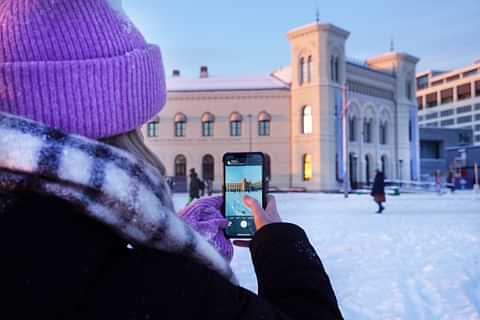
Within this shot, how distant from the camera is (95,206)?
76 centimetres

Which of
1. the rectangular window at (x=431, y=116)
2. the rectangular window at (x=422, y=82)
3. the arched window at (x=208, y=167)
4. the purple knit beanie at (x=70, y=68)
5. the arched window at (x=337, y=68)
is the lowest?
the purple knit beanie at (x=70, y=68)

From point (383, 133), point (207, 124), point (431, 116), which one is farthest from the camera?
point (431, 116)

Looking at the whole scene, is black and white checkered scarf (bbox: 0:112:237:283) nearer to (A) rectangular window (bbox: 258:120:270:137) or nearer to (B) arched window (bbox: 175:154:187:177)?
(A) rectangular window (bbox: 258:120:270:137)

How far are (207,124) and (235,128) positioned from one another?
2439 millimetres

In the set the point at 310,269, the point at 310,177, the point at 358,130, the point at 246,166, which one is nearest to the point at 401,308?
the point at 246,166

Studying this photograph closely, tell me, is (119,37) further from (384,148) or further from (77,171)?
(384,148)

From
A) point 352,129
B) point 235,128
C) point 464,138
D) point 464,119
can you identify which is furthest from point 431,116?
point 235,128

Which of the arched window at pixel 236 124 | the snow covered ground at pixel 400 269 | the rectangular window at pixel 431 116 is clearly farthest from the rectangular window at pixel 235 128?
the rectangular window at pixel 431 116

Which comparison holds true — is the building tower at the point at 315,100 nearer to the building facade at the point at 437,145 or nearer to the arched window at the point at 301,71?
the arched window at the point at 301,71

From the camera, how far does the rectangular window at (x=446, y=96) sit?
95819 mm

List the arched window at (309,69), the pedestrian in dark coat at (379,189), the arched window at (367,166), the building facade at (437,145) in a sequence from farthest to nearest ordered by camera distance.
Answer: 1. the building facade at (437,145)
2. the arched window at (367,166)
3. the arched window at (309,69)
4. the pedestrian in dark coat at (379,189)

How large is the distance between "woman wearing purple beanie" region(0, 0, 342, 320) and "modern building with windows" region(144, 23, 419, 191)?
3800cm

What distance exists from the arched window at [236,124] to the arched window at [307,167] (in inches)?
234

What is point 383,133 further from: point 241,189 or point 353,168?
point 241,189
